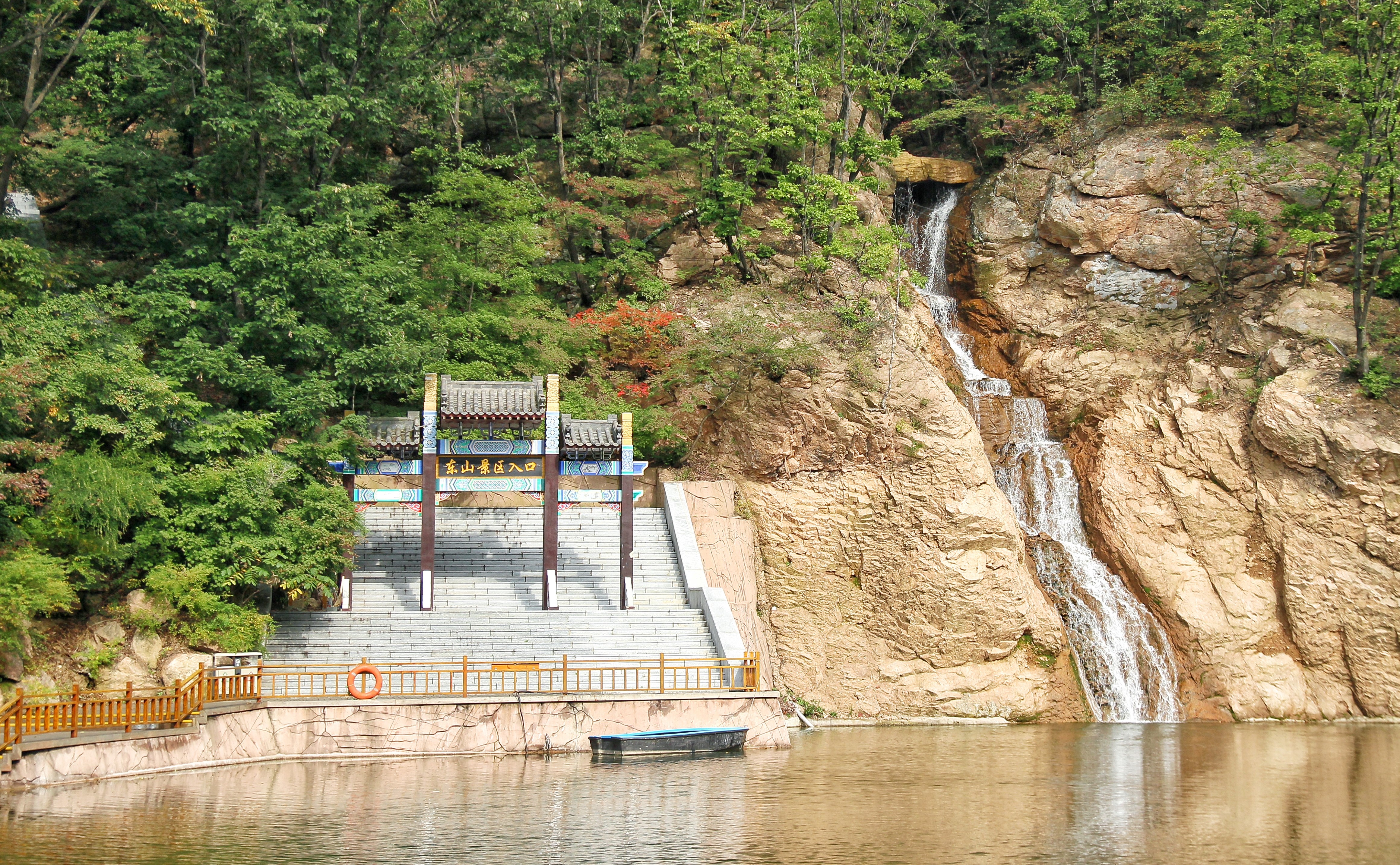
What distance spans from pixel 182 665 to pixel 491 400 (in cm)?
894

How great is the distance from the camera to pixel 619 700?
2239 cm

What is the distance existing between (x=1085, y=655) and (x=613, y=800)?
1760cm

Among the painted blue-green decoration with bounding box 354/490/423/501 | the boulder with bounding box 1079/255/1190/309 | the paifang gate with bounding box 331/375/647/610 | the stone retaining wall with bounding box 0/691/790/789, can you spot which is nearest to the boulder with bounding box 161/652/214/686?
the stone retaining wall with bounding box 0/691/790/789

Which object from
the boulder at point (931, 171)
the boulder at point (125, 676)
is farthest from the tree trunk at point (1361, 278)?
the boulder at point (125, 676)

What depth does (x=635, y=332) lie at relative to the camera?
34969 mm

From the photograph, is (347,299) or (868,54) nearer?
(347,299)

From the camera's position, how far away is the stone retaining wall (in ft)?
68.5

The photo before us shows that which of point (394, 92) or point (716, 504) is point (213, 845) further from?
point (394, 92)

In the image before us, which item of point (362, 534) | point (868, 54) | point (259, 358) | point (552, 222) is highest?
point (868, 54)

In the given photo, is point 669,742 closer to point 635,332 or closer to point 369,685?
point 369,685

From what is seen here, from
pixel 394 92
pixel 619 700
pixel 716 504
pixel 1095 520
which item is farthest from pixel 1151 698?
pixel 394 92

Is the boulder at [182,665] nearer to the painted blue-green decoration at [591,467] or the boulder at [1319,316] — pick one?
the painted blue-green decoration at [591,467]

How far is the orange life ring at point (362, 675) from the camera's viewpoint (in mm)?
22047

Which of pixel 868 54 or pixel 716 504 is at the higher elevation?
pixel 868 54
